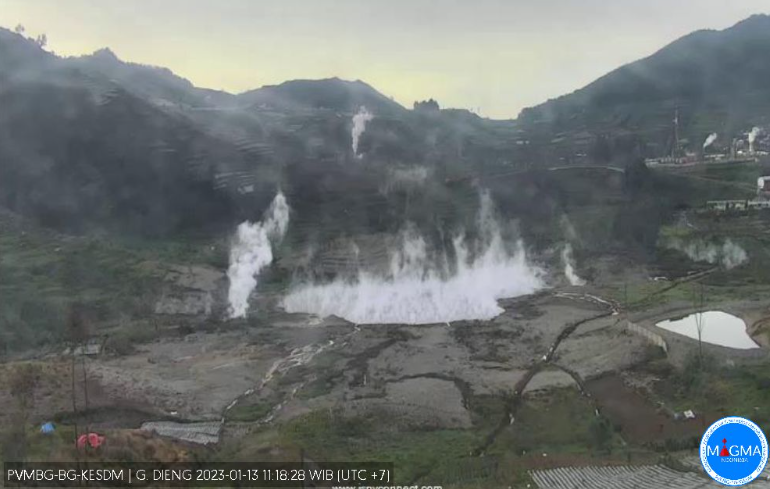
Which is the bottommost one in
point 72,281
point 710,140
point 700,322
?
point 700,322

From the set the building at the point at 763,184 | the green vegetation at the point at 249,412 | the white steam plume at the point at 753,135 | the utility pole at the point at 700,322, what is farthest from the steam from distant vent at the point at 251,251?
the white steam plume at the point at 753,135

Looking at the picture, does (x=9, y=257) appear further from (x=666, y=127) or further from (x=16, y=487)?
(x=666, y=127)

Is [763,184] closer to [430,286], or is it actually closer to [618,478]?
[430,286]

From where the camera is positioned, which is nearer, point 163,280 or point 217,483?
point 217,483

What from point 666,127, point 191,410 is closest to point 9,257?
A: point 191,410

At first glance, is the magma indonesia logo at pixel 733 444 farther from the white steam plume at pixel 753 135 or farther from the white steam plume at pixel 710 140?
the white steam plume at pixel 710 140

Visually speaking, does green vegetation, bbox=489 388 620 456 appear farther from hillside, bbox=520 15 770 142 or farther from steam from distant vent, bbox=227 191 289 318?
hillside, bbox=520 15 770 142

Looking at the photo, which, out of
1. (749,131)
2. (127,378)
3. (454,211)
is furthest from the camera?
(749,131)

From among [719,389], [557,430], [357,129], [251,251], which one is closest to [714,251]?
[719,389]
